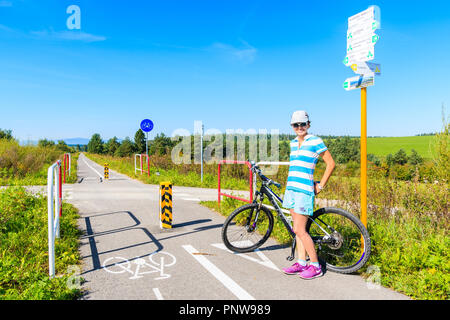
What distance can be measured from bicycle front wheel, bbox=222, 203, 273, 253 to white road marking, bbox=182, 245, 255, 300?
1.66 feet

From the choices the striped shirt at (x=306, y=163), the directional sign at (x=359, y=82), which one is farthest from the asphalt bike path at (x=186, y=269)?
the directional sign at (x=359, y=82)

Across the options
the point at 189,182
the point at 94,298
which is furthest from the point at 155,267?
the point at 189,182

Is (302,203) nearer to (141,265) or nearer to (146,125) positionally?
(141,265)

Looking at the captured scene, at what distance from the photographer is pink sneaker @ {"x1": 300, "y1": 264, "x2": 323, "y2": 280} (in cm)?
409

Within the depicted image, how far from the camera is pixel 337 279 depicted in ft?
13.5

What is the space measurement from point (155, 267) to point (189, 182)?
12228 mm

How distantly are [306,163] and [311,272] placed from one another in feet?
4.66

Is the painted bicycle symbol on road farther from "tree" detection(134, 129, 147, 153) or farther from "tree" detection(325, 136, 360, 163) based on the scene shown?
"tree" detection(134, 129, 147, 153)

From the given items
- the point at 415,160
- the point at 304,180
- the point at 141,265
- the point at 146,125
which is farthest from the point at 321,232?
the point at 415,160

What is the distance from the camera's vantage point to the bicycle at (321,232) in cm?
427

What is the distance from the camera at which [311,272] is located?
162 inches
